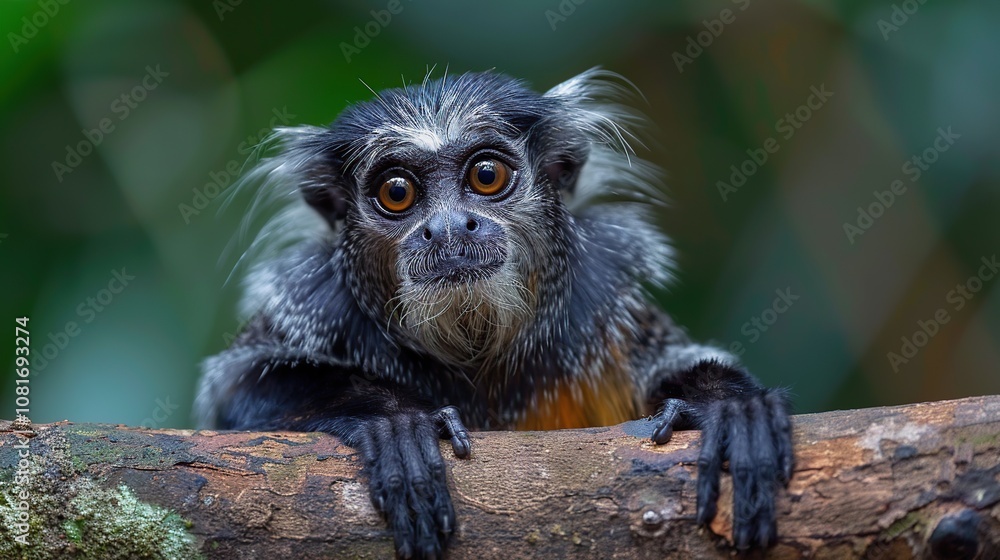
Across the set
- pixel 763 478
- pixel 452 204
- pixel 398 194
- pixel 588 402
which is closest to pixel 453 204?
pixel 452 204

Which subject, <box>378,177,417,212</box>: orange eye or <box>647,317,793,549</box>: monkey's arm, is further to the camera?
<box>378,177,417,212</box>: orange eye

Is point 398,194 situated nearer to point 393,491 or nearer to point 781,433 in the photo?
point 393,491

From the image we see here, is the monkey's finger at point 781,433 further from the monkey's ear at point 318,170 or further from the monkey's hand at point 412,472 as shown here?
the monkey's ear at point 318,170

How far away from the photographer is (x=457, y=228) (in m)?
3.72

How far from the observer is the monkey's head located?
149 inches

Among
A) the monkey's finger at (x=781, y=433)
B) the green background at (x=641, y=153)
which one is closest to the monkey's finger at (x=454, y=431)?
the monkey's finger at (x=781, y=433)

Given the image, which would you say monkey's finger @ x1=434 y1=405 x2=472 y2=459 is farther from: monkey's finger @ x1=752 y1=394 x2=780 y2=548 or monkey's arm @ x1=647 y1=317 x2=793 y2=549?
monkey's finger @ x1=752 y1=394 x2=780 y2=548

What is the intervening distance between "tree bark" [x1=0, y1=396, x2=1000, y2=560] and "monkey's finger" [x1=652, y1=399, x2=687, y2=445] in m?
0.04

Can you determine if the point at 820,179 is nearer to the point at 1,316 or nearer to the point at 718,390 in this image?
the point at 718,390

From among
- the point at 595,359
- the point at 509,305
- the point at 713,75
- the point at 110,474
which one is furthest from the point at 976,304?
the point at 110,474

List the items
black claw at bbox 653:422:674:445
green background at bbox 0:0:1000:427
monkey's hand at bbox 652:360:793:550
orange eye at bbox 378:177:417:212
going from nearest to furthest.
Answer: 1. monkey's hand at bbox 652:360:793:550
2. black claw at bbox 653:422:674:445
3. orange eye at bbox 378:177:417:212
4. green background at bbox 0:0:1000:427

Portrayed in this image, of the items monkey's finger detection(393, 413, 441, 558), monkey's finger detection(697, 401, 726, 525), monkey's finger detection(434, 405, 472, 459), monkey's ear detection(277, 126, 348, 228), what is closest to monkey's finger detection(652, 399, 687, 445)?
monkey's finger detection(697, 401, 726, 525)

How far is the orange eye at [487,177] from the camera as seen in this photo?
398 centimetres

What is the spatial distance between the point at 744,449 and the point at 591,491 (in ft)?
1.74
